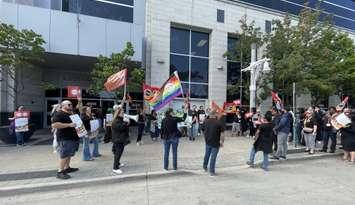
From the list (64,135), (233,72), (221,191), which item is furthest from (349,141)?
A: (233,72)


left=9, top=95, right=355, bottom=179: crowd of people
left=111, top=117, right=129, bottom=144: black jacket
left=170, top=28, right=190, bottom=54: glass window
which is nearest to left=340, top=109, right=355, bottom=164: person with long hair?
left=9, top=95, right=355, bottom=179: crowd of people

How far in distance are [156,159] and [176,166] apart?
6.08ft

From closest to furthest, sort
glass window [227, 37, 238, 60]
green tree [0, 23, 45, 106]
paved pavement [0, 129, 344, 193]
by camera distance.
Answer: paved pavement [0, 129, 344, 193]
green tree [0, 23, 45, 106]
glass window [227, 37, 238, 60]

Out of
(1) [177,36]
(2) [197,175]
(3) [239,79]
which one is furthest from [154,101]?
(3) [239,79]

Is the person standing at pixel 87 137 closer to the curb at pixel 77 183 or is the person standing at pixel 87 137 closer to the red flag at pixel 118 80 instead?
the curb at pixel 77 183

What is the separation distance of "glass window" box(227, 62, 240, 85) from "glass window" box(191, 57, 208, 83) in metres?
1.71

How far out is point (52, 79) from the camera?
2441 cm

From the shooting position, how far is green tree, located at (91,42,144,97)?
704 inches

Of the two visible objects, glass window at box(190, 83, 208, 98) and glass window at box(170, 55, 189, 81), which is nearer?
glass window at box(170, 55, 189, 81)

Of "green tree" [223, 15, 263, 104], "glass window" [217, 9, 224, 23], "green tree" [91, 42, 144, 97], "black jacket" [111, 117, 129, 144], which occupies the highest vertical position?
"glass window" [217, 9, 224, 23]

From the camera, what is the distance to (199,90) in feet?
82.1

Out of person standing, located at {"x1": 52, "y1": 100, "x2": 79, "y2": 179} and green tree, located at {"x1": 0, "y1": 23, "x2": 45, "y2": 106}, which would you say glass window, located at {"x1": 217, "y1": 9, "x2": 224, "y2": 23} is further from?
person standing, located at {"x1": 52, "y1": 100, "x2": 79, "y2": 179}

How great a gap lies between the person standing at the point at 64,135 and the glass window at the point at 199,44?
54.7 ft

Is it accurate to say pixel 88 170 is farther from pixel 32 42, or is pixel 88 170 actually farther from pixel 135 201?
pixel 32 42
